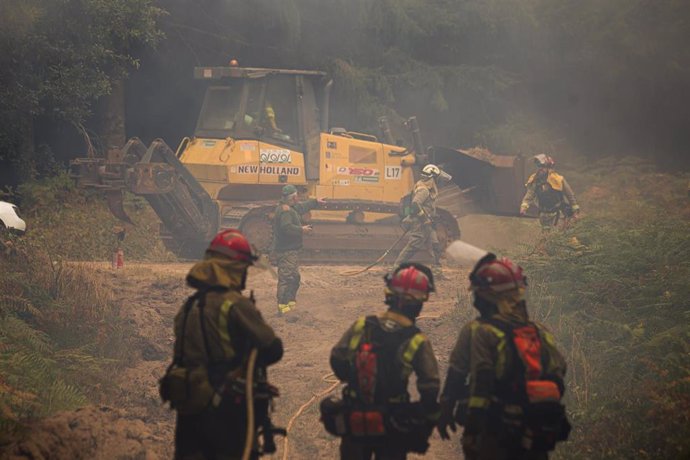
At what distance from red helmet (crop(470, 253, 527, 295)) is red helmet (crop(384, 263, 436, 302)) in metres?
0.32

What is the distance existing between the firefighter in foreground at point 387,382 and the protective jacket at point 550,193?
10.3m

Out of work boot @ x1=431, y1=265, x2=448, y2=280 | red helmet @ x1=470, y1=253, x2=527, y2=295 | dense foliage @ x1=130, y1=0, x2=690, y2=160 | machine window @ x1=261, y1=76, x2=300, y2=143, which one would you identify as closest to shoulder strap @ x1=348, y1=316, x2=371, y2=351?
red helmet @ x1=470, y1=253, x2=527, y2=295

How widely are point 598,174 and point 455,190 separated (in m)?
6.69

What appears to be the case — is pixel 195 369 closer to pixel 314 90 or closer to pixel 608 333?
pixel 608 333

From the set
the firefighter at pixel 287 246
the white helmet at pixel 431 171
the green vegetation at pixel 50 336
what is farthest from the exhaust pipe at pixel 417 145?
the green vegetation at pixel 50 336

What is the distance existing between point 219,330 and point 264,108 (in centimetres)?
1092

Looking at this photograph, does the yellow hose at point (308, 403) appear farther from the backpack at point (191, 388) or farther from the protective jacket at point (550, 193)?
the protective jacket at point (550, 193)

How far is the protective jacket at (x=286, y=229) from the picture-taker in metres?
12.5

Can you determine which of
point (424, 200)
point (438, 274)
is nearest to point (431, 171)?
point (424, 200)

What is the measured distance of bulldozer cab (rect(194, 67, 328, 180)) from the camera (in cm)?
1541

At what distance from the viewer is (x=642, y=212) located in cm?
1747

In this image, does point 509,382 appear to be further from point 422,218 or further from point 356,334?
point 422,218

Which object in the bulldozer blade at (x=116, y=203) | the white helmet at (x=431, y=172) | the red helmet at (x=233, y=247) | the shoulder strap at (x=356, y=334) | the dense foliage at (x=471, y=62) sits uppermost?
the dense foliage at (x=471, y=62)

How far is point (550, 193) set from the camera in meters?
15.2
